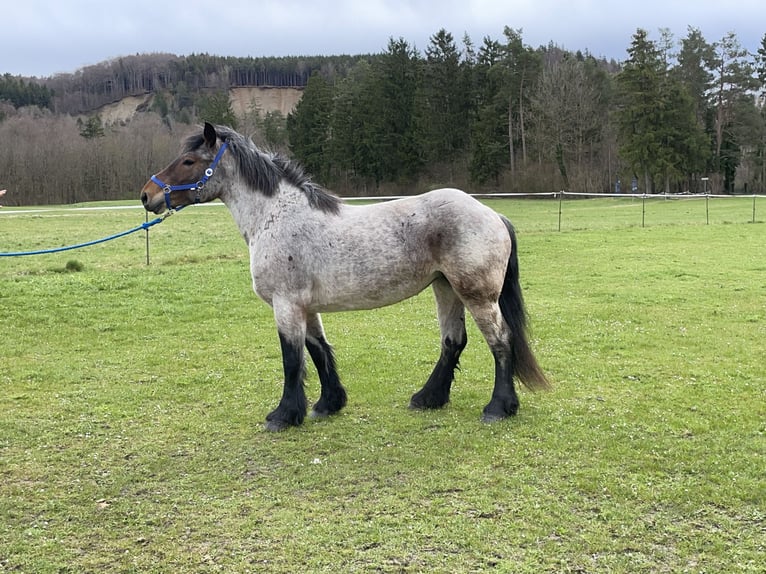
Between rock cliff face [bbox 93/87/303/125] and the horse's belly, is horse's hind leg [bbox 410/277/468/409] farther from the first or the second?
rock cliff face [bbox 93/87/303/125]

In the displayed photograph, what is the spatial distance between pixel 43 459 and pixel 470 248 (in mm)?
3597

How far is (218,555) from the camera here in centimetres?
330

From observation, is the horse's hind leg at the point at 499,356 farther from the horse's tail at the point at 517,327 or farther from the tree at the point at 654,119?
the tree at the point at 654,119

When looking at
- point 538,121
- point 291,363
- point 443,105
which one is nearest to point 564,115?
point 538,121

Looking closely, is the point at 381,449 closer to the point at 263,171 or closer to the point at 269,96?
the point at 263,171

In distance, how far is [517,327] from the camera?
5.51 meters

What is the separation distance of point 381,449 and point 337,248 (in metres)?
1.63

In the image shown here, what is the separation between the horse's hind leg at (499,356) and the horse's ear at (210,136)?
2566 millimetres

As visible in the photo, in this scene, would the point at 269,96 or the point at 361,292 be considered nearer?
the point at 361,292

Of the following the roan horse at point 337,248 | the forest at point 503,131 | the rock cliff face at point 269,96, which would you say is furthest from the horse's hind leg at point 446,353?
the rock cliff face at point 269,96

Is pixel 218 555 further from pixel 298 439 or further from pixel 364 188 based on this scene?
pixel 364 188

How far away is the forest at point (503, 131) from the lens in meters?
50.1

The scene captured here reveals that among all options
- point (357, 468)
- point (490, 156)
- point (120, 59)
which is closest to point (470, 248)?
point (357, 468)

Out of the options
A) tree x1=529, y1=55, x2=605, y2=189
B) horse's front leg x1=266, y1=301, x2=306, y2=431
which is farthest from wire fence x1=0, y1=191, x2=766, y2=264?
horse's front leg x1=266, y1=301, x2=306, y2=431
